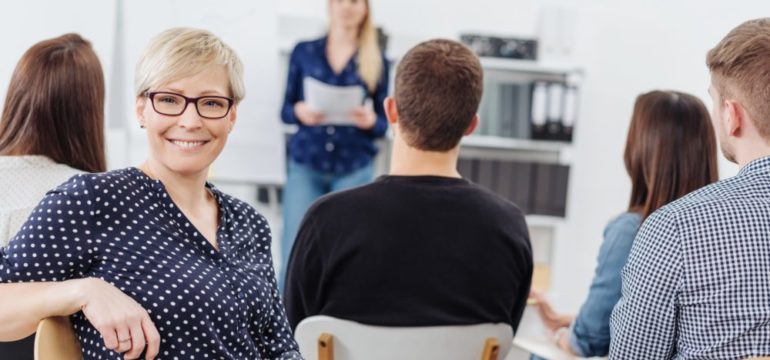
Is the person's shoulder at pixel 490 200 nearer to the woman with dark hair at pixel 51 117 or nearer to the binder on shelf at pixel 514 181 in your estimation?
the woman with dark hair at pixel 51 117

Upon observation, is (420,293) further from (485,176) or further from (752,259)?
(485,176)

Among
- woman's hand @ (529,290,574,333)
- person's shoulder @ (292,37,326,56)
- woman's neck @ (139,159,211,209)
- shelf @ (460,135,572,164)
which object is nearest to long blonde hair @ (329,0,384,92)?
person's shoulder @ (292,37,326,56)

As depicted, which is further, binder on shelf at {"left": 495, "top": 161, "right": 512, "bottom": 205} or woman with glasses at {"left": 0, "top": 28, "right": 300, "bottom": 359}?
binder on shelf at {"left": 495, "top": 161, "right": 512, "bottom": 205}

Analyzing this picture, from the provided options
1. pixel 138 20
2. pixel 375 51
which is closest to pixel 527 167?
pixel 375 51

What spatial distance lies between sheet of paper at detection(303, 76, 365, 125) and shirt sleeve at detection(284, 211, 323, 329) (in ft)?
6.39

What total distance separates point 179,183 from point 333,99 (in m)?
2.39

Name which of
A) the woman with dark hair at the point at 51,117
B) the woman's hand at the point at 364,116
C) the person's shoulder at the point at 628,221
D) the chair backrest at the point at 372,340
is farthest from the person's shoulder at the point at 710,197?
the woman's hand at the point at 364,116

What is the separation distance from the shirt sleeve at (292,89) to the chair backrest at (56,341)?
2.73m

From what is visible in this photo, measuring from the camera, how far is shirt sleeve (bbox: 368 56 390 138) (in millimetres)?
3953

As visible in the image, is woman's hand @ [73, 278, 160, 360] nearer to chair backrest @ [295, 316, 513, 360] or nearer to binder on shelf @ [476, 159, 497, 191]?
chair backrest @ [295, 316, 513, 360]

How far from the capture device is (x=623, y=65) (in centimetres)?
457

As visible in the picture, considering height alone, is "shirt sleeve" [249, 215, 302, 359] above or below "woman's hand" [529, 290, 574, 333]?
above

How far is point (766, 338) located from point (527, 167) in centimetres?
292

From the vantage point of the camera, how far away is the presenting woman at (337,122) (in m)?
3.93
